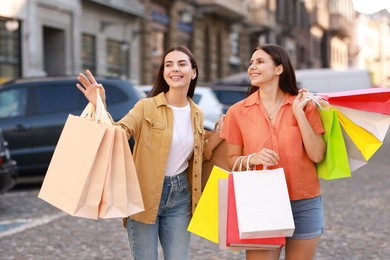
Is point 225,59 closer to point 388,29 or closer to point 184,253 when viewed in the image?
point 184,253

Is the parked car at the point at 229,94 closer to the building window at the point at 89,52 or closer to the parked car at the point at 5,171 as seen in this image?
the building window at the point at 89,52

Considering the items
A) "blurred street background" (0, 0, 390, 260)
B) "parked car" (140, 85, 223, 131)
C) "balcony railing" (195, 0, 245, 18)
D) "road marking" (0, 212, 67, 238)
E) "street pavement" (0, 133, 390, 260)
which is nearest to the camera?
"street pavement" (0, 133, 390, 260)

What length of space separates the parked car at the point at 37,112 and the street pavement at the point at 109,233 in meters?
0.70

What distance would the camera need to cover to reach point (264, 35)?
136 ft

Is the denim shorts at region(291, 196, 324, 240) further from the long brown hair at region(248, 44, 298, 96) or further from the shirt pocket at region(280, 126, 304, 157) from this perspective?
the long brown hair at region(248, 44, 298, 96)

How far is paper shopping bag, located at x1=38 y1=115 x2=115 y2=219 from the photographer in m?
3.08

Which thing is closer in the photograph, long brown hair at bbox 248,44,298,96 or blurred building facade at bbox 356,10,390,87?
long brown hair at bbox 248,44,298,96

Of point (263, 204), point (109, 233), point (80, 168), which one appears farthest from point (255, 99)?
point (109, 233)

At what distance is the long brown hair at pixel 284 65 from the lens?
3336 mm

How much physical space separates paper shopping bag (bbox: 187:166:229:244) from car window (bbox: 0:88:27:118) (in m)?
8.14

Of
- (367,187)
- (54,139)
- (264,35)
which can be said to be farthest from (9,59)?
(264,35)

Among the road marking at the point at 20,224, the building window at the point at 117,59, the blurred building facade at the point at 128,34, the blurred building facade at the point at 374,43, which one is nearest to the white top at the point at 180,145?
the road marking at the point at 20,224

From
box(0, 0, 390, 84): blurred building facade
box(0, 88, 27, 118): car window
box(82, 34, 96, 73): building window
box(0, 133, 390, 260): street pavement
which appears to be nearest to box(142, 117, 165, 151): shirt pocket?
box(0, 133, 390, 260): street pavement

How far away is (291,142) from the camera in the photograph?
3.24 metres
